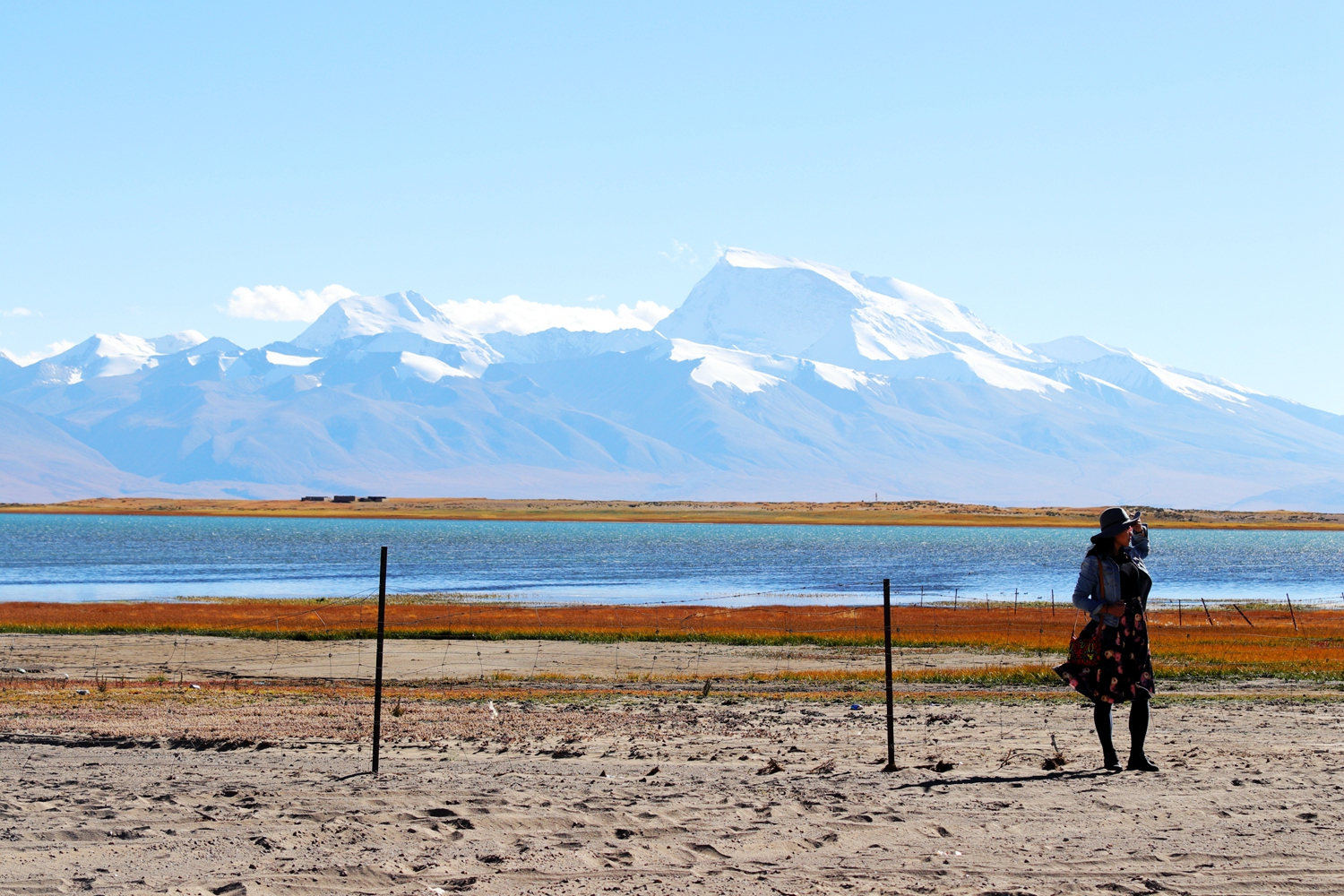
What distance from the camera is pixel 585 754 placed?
13219 mm

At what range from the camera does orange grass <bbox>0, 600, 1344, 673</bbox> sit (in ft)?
99.3

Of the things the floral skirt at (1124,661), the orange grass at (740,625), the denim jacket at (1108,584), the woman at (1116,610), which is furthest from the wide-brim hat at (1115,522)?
the orange grass at (740,625)

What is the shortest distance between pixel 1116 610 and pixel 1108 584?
0.25 m

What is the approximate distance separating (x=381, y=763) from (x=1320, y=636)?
31.8 meters

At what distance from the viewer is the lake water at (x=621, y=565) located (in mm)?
59031

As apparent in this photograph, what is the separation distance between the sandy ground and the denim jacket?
62.4 inches

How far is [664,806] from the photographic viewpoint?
10.3 m

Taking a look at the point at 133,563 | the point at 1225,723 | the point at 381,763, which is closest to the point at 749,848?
the point at 381,763

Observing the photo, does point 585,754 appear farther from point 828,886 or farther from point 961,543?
point 961,543

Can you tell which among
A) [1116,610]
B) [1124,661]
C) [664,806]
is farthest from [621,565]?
[664,806]

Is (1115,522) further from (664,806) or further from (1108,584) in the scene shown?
(664,806)

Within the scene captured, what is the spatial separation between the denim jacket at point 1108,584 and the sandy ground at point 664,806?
1.58m

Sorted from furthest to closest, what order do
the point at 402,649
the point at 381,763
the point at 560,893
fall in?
the point at 402,649 → the point at 381,763 → the point at 560,893

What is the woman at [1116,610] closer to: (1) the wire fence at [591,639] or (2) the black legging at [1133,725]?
(2) the black legging at [1133,725]
